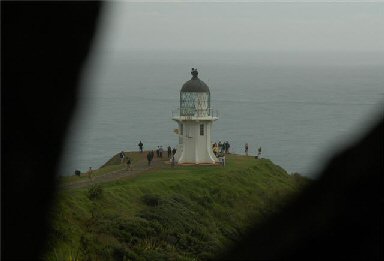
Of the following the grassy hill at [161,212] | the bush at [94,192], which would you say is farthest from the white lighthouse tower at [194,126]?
the bush at [94,192]

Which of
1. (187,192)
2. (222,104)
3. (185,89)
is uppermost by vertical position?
(222,104)

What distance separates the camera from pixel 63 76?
1.45m

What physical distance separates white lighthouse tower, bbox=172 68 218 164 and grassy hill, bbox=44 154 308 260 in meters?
1.15

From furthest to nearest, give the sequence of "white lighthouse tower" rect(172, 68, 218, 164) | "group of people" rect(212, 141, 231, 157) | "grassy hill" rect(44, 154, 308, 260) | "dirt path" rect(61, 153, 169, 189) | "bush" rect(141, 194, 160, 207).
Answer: "group of people" rect(212, 141, 231, 157) < "white lighthouse tower" rect(172, 68, 218, 164) < "dirt path" rect(61, 153, 169, 189) < "bush" rect(141, 194, 160, 207) < "grassy hill" rect(44, 154, 308, 260)

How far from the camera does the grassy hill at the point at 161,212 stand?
1040 inches

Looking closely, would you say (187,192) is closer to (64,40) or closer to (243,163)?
(243,163)

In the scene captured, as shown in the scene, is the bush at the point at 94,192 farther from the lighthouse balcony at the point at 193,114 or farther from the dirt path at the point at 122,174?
the lighthouse balcony at the point at 193,114

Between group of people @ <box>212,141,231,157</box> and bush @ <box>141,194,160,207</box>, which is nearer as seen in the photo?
bush @ <box>141,194,160,207</box>

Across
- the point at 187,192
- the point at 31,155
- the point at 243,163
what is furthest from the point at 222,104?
the point at 31,155

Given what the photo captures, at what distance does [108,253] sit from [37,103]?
24.9m

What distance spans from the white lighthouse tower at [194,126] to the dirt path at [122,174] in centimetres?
121

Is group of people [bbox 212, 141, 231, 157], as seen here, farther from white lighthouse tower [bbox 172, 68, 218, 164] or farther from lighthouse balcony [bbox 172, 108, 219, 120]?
lighthouse balcony [bbox 172, 108, 219, 120]

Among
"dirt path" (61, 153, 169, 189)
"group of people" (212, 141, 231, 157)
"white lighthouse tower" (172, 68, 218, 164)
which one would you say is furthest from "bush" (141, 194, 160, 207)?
"group of people" (212, 141, 231, 157)

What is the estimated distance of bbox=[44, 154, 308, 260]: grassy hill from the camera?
2642 cm
